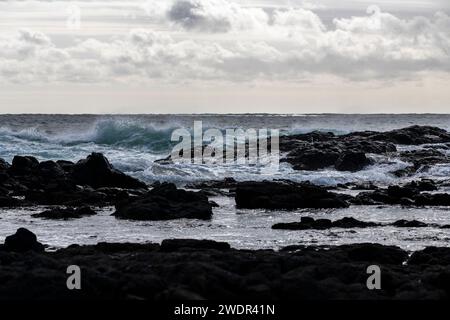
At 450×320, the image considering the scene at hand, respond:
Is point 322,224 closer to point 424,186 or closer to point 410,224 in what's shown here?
point 410,224

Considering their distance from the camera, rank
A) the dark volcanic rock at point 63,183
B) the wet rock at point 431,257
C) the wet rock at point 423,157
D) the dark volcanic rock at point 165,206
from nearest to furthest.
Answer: the wet rock at point 431,257 < the dark volcanic rock at point 165,206 < the dark volcanic rock at point 63,183 < the wet rock at point 423,157

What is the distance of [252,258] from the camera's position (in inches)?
460

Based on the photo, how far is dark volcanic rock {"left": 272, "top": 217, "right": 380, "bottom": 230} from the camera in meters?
18.4

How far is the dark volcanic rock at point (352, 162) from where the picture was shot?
1453 inches

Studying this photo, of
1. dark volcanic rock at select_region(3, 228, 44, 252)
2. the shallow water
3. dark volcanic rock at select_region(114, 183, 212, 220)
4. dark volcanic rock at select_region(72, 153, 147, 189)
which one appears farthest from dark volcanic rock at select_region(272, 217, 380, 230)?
dark volcanic rock at select_region(72, 153, 147, 189)

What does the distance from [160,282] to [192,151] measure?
122 feet

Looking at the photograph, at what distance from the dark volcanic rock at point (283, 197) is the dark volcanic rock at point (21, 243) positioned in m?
10.1

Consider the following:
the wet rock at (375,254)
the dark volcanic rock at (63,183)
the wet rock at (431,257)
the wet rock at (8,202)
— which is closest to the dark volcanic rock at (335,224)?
the wet rock at (375,254)

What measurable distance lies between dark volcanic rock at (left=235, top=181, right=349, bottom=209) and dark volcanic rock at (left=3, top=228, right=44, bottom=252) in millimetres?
10110

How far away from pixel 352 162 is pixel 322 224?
1910 centimetres

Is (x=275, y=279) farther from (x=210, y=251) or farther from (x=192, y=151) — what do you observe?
(x=192, y=151)

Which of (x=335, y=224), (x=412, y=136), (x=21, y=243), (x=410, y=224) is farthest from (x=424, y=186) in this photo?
(x=412, y=136)

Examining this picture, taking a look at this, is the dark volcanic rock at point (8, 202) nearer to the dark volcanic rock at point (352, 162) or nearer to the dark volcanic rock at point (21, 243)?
the dark volcanic rock at point (21, 243)

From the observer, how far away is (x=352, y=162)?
122 feet
